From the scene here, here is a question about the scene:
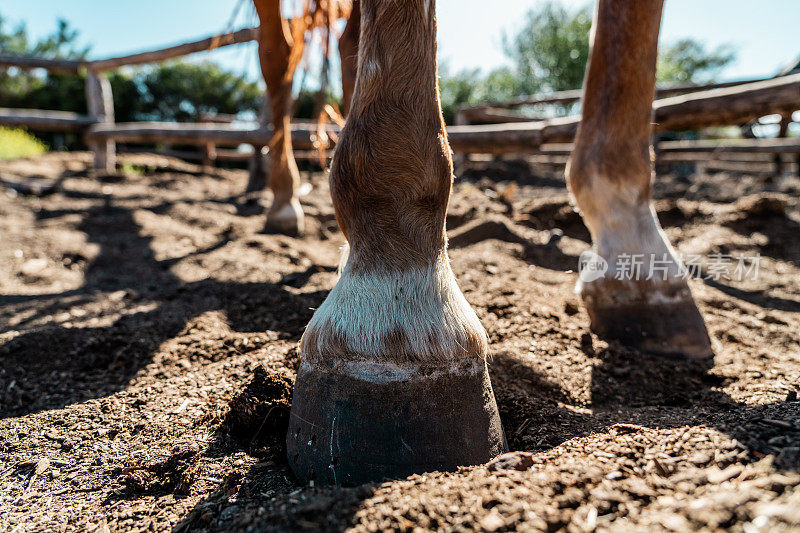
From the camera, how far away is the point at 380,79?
3.67 ft

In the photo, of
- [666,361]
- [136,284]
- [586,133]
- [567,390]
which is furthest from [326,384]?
[136,284]

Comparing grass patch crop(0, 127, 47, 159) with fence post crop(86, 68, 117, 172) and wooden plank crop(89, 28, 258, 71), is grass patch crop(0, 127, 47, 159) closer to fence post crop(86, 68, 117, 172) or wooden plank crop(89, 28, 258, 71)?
fence post crop(86, 68, 117, 172)

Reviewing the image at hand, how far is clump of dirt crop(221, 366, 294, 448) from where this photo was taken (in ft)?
4.29

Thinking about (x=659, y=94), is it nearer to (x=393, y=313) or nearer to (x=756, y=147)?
(x=756, y=147)

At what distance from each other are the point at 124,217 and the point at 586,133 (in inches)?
154

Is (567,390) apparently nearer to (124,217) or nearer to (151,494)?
(151,494)

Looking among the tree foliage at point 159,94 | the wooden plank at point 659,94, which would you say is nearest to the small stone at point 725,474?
the wooden plank at point 659,94

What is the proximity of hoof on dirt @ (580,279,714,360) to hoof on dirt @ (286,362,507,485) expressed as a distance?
3.05 feet

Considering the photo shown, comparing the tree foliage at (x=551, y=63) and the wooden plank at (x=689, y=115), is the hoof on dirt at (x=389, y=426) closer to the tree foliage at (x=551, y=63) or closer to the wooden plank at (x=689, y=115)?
the wooden plank at (x=689, y=115)

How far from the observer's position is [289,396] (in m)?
1.40

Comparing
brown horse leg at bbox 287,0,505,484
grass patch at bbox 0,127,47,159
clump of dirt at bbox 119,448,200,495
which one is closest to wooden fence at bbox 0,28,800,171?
brown horse leg at bbox 287,0,505,484

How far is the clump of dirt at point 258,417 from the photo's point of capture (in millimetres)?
1309

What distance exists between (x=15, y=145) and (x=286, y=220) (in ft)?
26.6

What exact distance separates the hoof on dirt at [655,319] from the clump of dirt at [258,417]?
1.19m
